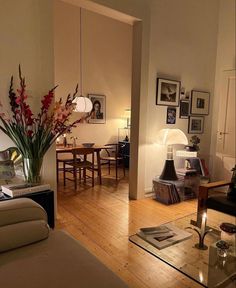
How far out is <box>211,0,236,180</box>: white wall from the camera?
3476 millimetres

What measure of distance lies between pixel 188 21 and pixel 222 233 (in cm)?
303

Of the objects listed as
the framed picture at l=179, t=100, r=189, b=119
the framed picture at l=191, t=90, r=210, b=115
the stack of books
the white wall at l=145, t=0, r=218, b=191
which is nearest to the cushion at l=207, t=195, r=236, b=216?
the stack of books

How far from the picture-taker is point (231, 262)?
4.91 feet

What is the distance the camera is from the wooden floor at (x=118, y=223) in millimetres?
1686

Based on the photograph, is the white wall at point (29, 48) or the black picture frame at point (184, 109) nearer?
the white wall at point (29, 48)

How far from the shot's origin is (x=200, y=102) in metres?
3.90

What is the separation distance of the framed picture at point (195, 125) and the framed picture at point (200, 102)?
0.29 feet

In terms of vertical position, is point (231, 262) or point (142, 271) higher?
point (231, 262)

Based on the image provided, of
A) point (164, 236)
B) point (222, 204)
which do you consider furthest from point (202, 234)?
point (222, 204)

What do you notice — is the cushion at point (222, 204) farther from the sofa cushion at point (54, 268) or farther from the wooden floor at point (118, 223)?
the sofa cushion at point (54, 268)

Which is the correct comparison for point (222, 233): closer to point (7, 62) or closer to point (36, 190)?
point (36, 190)

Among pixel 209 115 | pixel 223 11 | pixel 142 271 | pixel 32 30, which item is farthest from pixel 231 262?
pixel 223 11

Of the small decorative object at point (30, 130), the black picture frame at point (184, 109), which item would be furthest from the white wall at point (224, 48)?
the small decorative object at point (30, 130)

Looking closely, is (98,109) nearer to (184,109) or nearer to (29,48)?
(184,109)
